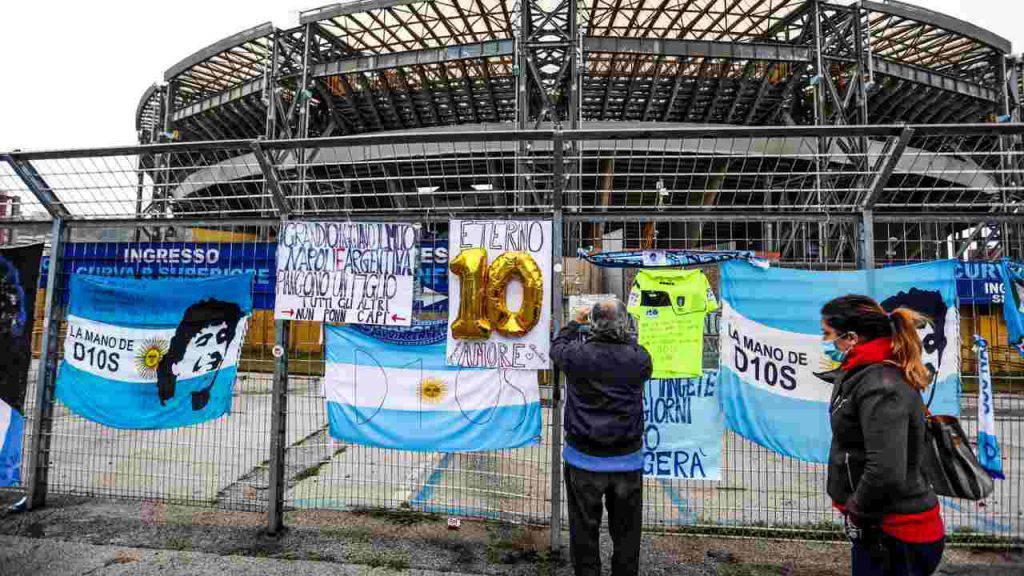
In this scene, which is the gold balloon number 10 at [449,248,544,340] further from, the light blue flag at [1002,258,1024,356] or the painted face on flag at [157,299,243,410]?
the light blue flag at [1002,258,1024,356]

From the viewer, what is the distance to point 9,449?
162 inches

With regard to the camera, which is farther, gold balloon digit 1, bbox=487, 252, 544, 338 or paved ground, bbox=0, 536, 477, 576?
gold balloon digit 1, bbox=487, 252, 544, 338

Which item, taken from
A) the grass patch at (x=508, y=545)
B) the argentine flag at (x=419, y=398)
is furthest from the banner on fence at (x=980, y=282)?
the grass patch at (x=508, y=545)

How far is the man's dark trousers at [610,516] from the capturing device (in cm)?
271

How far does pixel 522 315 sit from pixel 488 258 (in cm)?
48

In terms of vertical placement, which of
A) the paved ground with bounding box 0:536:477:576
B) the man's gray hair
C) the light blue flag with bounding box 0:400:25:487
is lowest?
the paved ground with bounding box 0:536:477:576

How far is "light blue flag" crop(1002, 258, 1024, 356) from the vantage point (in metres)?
3.45

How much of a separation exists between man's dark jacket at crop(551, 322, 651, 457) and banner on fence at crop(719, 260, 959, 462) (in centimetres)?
125

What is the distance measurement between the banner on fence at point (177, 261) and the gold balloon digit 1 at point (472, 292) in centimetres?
159

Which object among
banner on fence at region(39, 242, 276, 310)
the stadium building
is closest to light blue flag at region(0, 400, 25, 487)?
banner on fence at region(39, 242, 276, 310)

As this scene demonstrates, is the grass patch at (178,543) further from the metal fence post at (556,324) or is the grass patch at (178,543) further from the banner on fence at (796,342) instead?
the banner on fence at (796,342)

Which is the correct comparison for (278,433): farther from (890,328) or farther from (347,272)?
(890,328)

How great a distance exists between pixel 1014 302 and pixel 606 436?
124 inches

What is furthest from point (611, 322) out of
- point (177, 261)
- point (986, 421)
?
point (177, 261)
